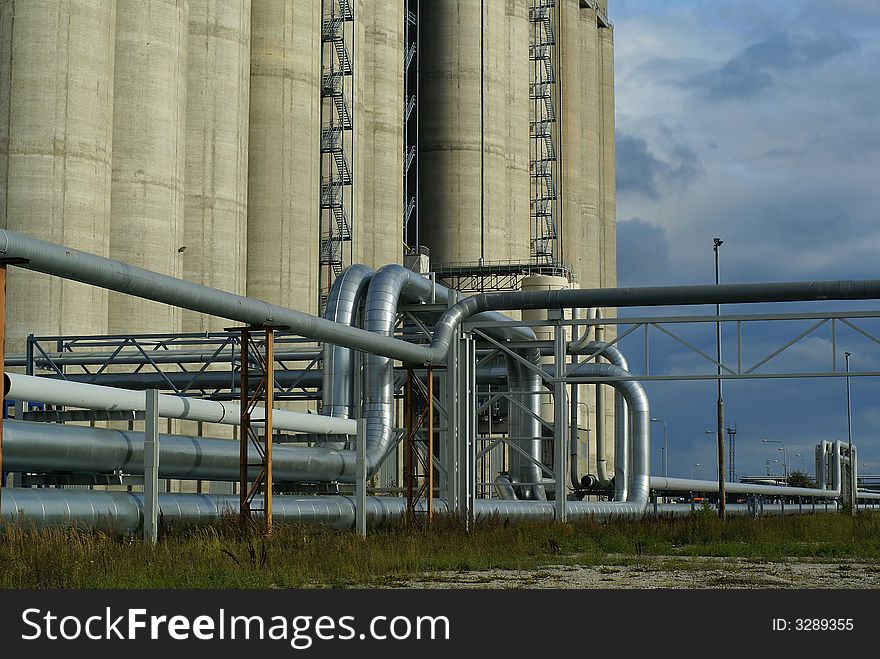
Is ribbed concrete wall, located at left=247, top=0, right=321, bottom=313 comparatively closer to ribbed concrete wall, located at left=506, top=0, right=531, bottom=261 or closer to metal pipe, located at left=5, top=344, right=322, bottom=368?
metal pipe, located at left=5, top=344, right=322, bottom=368

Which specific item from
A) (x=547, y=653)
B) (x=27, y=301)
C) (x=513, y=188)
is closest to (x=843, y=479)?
(x=513, y=188)

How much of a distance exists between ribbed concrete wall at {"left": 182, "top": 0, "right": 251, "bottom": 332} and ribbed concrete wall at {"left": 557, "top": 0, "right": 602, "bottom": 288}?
3012cm

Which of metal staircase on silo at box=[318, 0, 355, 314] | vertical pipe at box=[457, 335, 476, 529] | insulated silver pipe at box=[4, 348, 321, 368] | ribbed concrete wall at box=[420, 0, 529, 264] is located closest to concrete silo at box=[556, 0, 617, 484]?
ribbed concrete wall at box=[420, 0, 529, 264]

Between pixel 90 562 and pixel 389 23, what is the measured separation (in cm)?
4235

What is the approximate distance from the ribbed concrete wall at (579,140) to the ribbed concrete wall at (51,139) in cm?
3811

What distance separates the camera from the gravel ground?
16047 millimetres

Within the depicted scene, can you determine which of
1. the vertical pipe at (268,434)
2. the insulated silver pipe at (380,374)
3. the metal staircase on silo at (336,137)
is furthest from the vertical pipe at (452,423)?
the metal staircase on silo at (336,137)

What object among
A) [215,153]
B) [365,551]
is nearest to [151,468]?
[365,551]

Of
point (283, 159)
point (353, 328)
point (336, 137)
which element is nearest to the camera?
point (353, 328)

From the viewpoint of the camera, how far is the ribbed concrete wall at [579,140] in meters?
74.3

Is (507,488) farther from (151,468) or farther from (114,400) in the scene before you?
(151,468)

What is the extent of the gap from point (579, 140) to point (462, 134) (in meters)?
17.0

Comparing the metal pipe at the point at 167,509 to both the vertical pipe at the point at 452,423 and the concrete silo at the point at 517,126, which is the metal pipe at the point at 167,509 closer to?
the vertical pipe at the point at 452,423

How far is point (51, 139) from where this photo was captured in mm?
A: 36219
